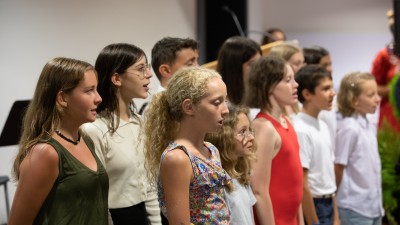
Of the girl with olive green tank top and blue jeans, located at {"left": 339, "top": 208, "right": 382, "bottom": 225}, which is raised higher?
the girl with olive green tank top

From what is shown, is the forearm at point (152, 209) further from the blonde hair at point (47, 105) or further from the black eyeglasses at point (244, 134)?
the blonde hair at point (47, 105)

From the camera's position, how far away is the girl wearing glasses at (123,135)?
247 cm

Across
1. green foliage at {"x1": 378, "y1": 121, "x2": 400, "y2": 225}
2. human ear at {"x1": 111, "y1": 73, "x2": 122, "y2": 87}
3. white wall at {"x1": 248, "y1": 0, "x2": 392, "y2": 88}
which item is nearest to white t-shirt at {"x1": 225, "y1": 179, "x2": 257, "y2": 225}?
human ear at {"x1": 111, "y1": 73, "x2": 122, "y2": 87}

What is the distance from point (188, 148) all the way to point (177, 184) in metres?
0.15

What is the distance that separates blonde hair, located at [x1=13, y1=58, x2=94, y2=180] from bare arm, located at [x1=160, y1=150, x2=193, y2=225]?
36 centimetres

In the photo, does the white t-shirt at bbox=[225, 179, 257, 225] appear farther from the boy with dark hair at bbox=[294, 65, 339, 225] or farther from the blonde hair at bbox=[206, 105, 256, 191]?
the boy with dark hair at bbox=[294, 65, 339, 225]

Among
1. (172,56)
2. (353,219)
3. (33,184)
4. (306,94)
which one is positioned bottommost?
(353,219)

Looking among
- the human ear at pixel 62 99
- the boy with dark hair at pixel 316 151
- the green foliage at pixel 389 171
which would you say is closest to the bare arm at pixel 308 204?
the boy with dark hair at pixel 316 151

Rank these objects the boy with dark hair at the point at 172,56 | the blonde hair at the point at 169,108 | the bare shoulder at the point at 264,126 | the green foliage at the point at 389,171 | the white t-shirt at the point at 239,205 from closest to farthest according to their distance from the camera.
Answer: the blonde hair at the point at 169,108 → the white t-shirt at the point at 239,205 → the bare shoulder at the point at 264,126 → the boy with dark hair at the point at 172,56 → the green foliage at the point at 389,171

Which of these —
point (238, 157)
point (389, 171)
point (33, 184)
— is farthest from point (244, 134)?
point (389, 171)

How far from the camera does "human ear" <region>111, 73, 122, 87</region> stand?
8.33 ft

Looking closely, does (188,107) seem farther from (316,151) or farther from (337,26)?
(337,26)

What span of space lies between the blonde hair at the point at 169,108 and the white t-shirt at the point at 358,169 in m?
1.81

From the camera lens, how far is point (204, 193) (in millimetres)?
2172
